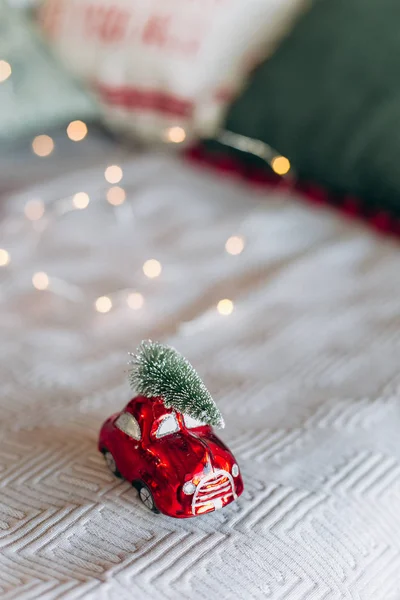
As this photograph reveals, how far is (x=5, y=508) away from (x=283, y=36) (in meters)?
1.15

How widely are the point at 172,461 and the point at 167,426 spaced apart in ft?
0.13

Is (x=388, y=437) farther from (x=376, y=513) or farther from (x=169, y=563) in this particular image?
(x=169, y=563)

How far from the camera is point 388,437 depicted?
728 mm

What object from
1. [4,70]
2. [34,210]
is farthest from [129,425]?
[4,70]

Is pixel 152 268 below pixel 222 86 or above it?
below

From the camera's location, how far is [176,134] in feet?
4.71

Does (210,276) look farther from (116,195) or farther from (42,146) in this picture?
(42,146)

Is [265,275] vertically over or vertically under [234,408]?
over

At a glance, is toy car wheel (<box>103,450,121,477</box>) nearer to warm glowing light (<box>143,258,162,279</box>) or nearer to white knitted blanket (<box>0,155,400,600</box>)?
white knitted blanket (<box>0,155,400,600</box>)

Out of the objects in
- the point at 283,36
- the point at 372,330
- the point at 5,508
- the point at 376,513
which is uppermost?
the point at 283,36

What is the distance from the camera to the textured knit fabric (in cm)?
118

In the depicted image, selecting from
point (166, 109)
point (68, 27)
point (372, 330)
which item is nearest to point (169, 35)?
point (166, 109)

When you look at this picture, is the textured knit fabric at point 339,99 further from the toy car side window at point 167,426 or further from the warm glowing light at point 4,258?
the toy car side window at point 167,426

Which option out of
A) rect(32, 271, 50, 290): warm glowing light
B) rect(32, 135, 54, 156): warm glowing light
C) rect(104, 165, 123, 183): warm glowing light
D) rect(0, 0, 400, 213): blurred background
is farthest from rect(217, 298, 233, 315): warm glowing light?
rect(32, 135, 54, 156): warm glowing light
